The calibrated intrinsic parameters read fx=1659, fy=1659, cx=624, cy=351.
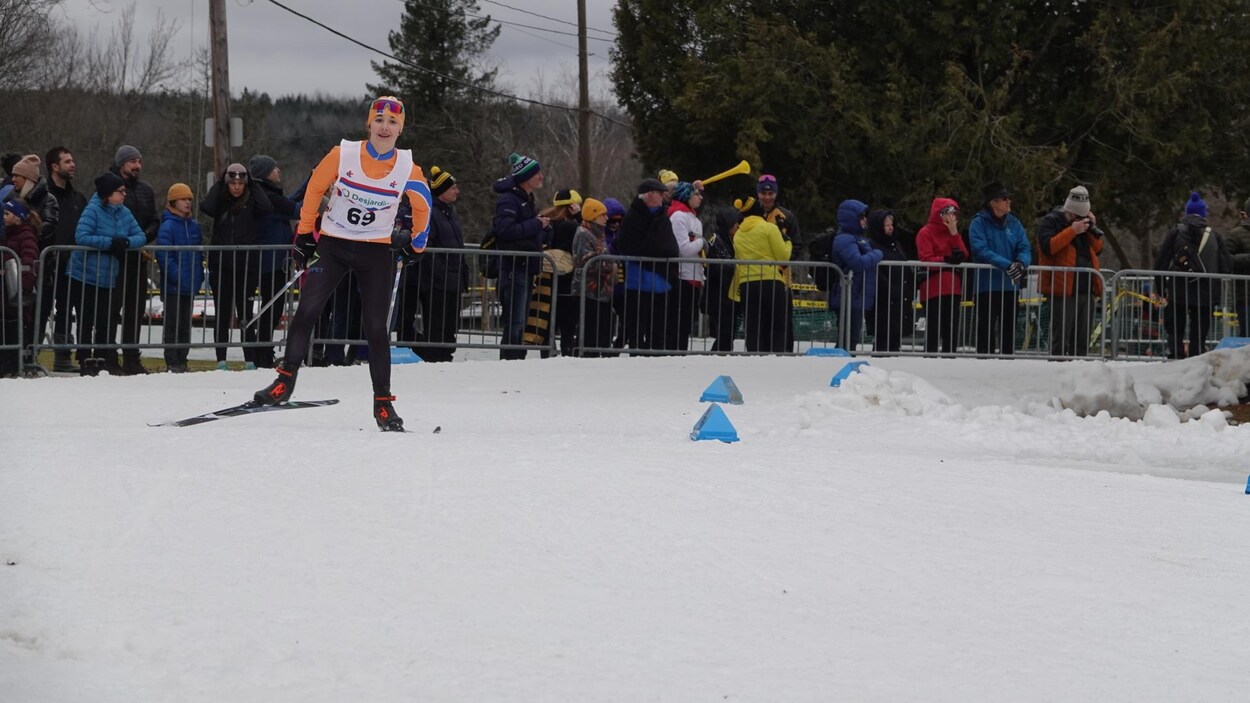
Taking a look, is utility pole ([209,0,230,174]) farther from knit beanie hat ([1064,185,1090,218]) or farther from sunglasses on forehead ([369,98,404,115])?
sunglasses on forehead ([369,98,404,115])

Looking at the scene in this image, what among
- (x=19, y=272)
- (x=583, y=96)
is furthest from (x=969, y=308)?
(x=583, y=96)

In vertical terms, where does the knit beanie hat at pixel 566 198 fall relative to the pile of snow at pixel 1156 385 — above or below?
above

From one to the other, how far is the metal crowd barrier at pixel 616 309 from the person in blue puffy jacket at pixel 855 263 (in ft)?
0.08

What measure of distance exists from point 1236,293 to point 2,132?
39526mm

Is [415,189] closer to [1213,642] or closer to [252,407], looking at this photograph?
[252,407]

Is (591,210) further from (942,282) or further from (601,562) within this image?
(601,562)

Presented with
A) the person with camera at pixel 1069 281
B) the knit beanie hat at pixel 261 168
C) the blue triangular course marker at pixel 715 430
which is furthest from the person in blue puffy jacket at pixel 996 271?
the blue triangular course marker at pixel 715 430

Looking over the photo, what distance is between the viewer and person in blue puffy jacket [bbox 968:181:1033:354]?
16.9m

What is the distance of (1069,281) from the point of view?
17.0 m

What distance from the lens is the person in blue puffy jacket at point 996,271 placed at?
55.3ft

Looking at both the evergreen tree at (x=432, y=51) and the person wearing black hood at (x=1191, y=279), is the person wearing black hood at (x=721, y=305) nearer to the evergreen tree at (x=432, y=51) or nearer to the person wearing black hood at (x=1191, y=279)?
the person wearing black hood at (x=1191, y=279)

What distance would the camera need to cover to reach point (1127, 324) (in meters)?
17.9

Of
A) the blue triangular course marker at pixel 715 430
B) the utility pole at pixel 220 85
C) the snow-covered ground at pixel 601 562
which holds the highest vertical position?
the utility pole at pixel 220 85

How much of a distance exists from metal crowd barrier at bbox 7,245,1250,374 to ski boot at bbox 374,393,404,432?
5.06 m
